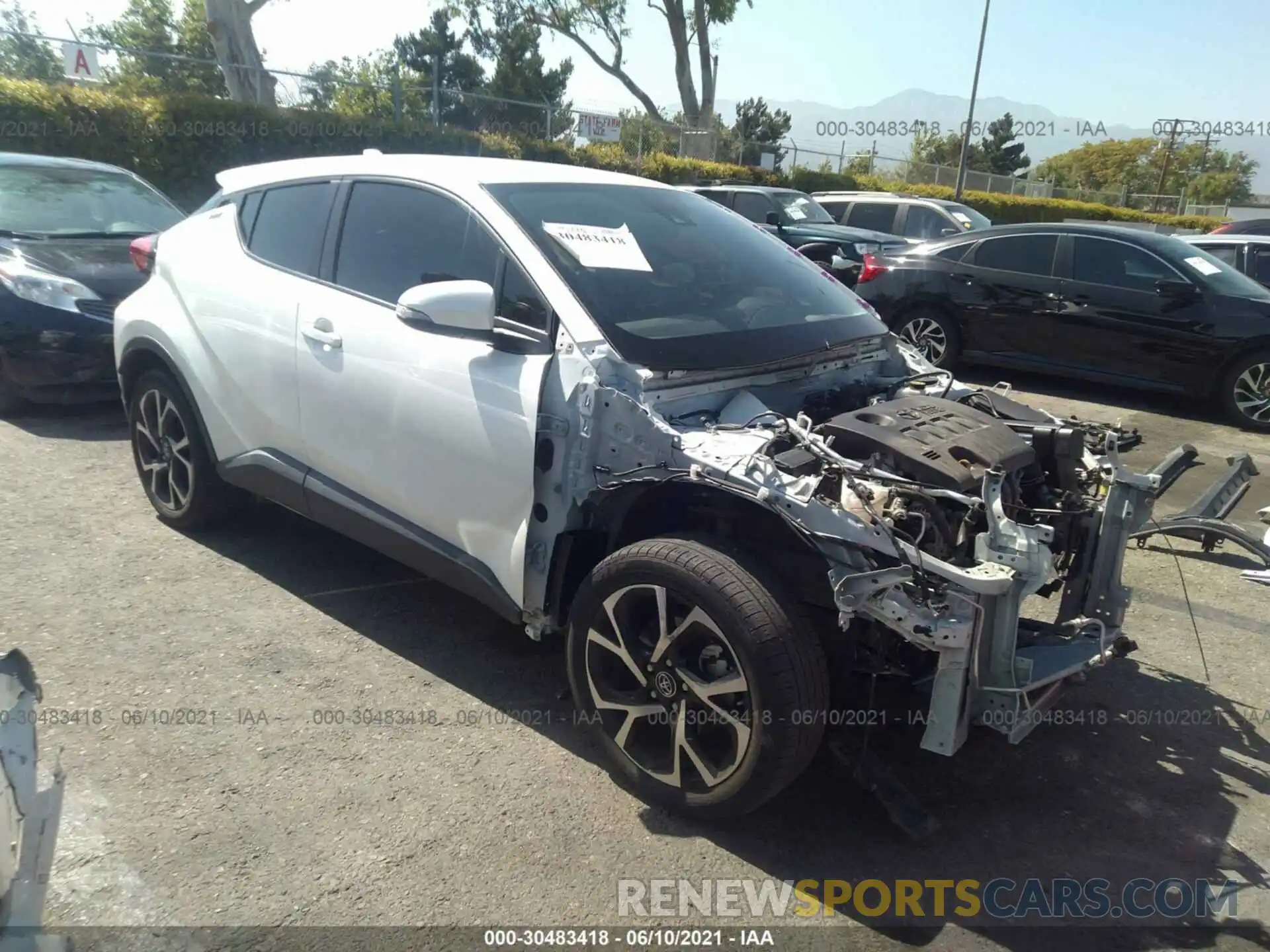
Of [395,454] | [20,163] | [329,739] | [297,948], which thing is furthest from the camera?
[20,163]

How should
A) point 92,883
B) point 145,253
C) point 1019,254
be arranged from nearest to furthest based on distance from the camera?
point 92,883 < point 145,253 < point 1019,254

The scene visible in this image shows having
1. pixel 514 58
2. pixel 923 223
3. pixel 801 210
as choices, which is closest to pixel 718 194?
pixel 801 210

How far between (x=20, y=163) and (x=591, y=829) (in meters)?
7.49

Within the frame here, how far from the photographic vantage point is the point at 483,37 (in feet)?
152

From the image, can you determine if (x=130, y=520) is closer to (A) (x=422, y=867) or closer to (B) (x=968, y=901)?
(A) (x=422, y=867)

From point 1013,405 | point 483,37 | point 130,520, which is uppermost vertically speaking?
point 483,37

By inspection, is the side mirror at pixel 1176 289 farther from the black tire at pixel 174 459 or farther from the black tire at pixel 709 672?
the black tire at pixel 174 459

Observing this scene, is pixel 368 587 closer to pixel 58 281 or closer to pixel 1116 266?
pixel 58 281

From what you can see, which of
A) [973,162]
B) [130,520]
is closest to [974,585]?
[130,520]

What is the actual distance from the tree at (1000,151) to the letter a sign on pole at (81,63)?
54.8 metres

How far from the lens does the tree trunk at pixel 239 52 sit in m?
18.3

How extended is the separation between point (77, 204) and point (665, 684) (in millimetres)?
6979

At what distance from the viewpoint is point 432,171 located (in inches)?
147

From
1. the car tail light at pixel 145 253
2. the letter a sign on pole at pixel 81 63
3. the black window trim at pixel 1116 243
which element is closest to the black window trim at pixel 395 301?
the car tail light at pixel 145 253
